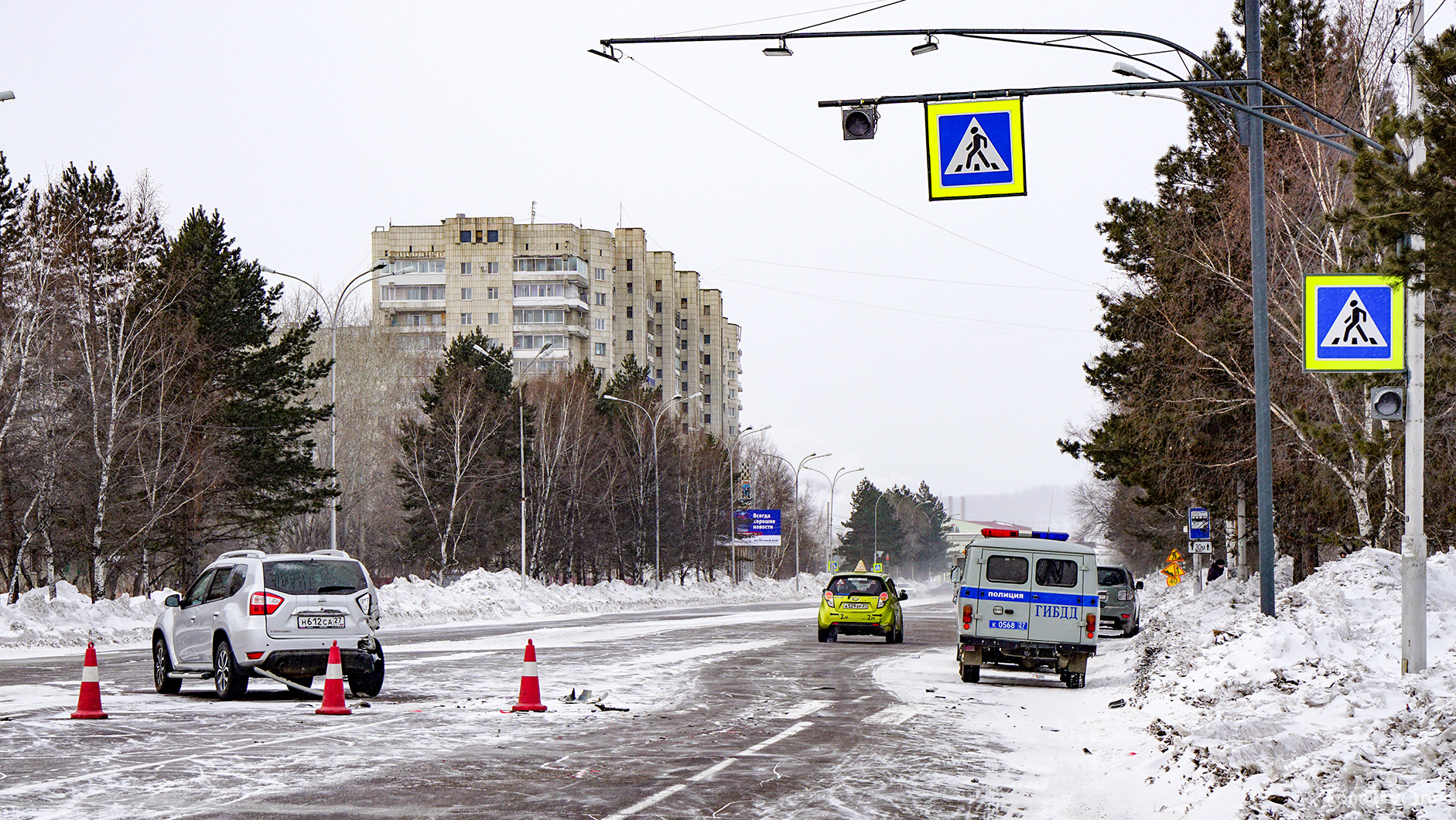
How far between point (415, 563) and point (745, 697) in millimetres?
57822

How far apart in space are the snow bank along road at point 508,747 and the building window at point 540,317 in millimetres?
96208

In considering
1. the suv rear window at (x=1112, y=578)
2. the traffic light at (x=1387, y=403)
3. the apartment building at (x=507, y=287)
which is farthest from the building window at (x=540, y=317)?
the traffic light at (x=1387, y=403)

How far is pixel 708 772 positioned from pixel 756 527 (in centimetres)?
8886

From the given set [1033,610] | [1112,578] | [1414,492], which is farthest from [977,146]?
[1112,578]

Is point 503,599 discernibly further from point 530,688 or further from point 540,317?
point 540,317

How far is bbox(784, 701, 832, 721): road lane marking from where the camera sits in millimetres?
16438

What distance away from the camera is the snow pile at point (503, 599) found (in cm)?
4791

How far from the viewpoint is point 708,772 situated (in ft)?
37.9

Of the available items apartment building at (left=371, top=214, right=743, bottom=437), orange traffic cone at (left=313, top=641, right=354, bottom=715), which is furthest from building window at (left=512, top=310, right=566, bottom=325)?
orange traffic cone at (left=313, top=641, right=354, bottom=715)

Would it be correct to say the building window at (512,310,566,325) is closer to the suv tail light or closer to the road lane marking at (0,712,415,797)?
the suv tail light

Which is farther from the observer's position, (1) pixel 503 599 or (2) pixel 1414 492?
(1) pixel 503 599

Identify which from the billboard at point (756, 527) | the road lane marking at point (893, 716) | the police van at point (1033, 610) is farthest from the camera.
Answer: the billboard at point (756, 527)

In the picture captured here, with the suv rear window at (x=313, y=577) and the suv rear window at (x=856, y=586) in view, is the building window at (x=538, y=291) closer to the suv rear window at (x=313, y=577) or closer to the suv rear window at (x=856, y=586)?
the suv rear window at (x=856, y=586)

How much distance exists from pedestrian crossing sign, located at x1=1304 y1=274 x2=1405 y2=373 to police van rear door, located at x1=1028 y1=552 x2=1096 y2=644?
606cm
